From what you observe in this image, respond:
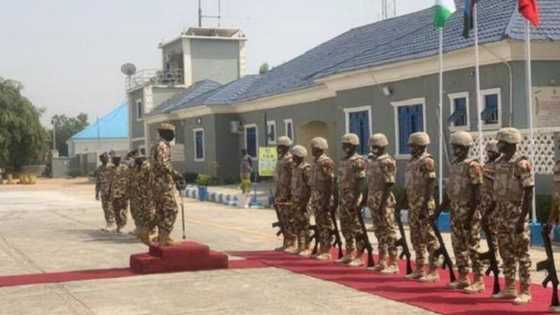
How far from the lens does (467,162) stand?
26.9ft

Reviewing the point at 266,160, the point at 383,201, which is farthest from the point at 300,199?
the point at 266,160

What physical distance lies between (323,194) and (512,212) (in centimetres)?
386

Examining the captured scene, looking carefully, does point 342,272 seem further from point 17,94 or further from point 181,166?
point 17,94

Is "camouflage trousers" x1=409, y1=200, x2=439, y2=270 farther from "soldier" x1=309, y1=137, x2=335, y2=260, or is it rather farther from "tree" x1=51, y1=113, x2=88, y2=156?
"tree" x1=51, y1=113, x2=88, y2=156

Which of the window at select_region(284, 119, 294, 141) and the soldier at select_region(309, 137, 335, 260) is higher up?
the window at select_region(284, 119, 294, 141)

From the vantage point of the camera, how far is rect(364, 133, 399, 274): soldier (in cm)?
958

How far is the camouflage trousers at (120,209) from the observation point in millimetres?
15570

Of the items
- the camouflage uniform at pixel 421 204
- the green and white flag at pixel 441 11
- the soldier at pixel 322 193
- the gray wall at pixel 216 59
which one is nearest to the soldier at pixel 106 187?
the soldier at pixel 322 193

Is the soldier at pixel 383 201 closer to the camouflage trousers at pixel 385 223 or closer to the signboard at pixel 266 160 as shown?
the camouflage trousers at pixel 385 223

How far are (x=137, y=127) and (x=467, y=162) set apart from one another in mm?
36959

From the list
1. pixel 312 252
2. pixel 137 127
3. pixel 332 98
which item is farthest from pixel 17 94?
pixel 312 252

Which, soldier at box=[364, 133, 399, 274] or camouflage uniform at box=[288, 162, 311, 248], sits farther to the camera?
camouflage uniform at box=[288, 162, 311, 248]

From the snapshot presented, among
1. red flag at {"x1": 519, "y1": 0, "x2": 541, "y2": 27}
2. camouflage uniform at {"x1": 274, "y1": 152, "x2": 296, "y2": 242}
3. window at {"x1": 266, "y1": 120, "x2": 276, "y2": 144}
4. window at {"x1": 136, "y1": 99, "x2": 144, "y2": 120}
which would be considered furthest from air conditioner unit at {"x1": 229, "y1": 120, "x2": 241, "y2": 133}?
red flag at {"x1": 519, "y1": 0, "x2": 541, "y2": 27}

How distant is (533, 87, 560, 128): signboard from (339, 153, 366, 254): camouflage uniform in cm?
686
